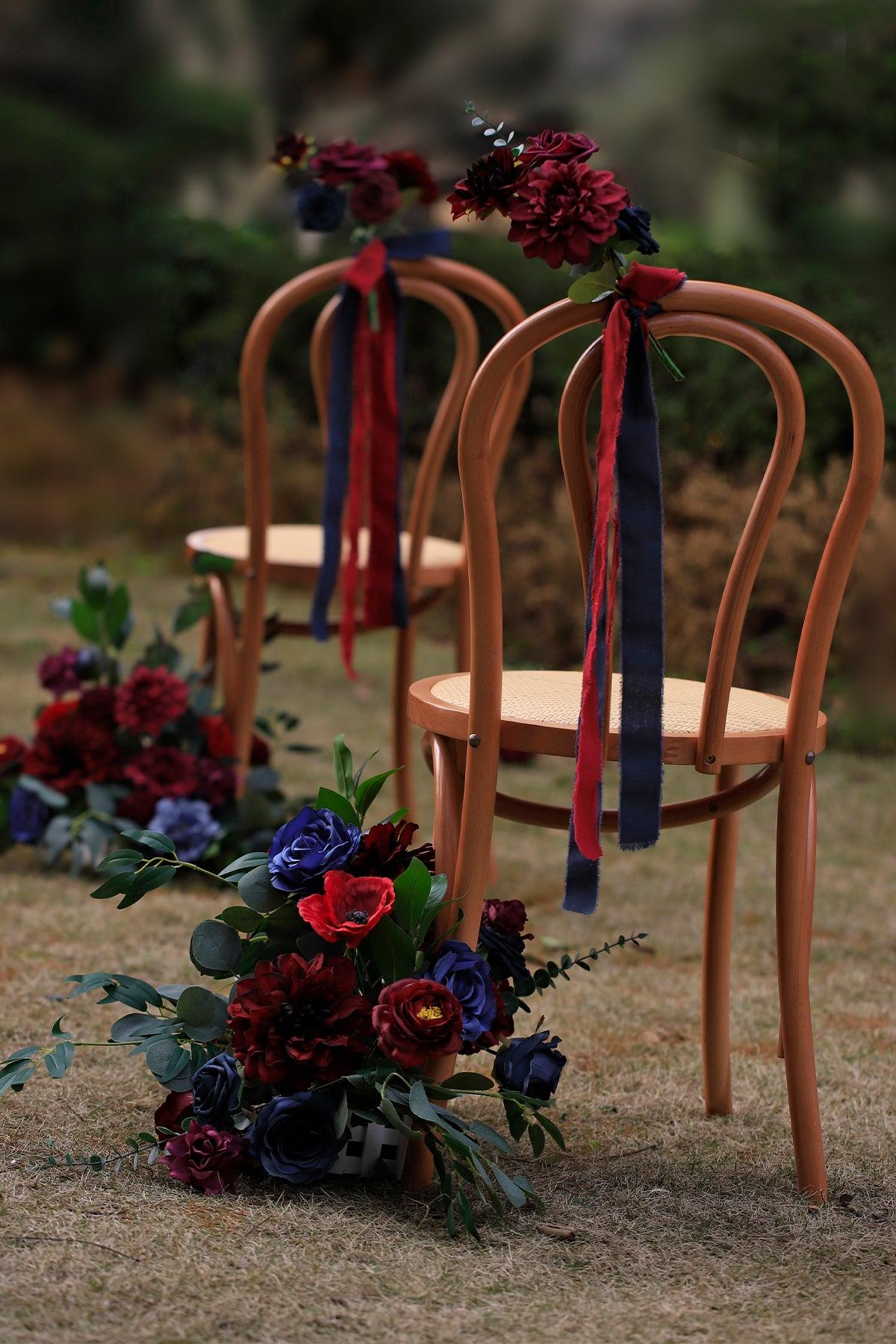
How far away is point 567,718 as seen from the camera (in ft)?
5.33

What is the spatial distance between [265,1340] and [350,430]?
1.78 m

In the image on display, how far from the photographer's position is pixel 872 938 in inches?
110

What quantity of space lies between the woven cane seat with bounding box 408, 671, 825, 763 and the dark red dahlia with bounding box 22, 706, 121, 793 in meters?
1.34

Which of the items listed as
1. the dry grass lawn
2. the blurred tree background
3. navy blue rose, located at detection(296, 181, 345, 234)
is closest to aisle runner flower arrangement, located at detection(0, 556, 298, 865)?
the dry grass lawn

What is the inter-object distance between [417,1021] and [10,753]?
182 cm

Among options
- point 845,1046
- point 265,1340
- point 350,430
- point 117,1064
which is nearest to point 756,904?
point 845,1046

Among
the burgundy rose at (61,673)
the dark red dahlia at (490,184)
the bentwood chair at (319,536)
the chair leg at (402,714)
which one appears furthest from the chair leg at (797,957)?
the burgundy rose at (61,673)

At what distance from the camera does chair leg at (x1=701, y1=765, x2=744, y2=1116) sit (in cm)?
187

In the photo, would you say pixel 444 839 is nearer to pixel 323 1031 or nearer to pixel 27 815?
pixel 323 1031

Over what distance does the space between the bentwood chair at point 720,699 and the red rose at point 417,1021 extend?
0.10 m

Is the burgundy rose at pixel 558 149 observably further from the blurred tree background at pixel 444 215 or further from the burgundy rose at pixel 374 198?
the blurred tree background at pixel 444 215

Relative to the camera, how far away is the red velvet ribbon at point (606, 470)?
4.94 ft

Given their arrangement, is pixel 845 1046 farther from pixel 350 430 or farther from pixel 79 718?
pixel 79 718

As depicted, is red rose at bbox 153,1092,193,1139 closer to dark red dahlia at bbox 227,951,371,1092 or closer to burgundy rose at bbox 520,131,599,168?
dark red dahlia at bbox 227,951,371,1092
